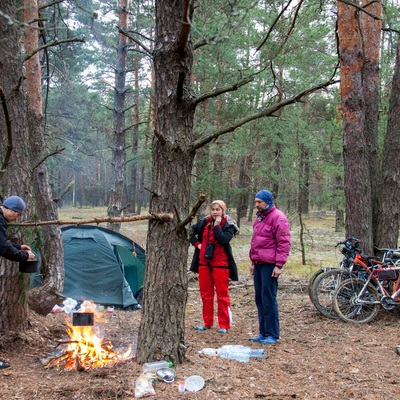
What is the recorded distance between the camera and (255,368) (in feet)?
13.0

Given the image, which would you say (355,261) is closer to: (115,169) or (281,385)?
(281,385)

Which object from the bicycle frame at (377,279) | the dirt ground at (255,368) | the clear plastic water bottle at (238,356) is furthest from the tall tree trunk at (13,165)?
the bicycle frame at (377,279)

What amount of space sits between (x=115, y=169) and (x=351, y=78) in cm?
792

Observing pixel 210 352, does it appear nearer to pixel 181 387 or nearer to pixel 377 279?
pixel 181 387

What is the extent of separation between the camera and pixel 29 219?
472 centimetres

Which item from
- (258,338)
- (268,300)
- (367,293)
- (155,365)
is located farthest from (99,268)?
(367,293)

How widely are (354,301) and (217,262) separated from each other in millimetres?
2062

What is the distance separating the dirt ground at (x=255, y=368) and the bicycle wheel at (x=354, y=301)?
0.48 feet

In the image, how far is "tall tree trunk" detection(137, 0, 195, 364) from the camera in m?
3.67

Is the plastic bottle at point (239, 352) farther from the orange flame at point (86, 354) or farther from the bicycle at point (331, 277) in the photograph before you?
the bicycle at point (331, 277)

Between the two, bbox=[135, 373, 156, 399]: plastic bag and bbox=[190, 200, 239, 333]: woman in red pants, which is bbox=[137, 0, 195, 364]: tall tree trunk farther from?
bbox=[190, 200, 239, 333]: woman in red pants

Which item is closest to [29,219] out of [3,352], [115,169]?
[3,352]

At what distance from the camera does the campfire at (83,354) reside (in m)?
3.88

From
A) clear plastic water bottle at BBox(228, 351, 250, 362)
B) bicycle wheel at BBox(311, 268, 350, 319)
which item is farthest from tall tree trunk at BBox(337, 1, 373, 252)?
clear plastic water bottle at BBox(228, 351, 250, 362)
